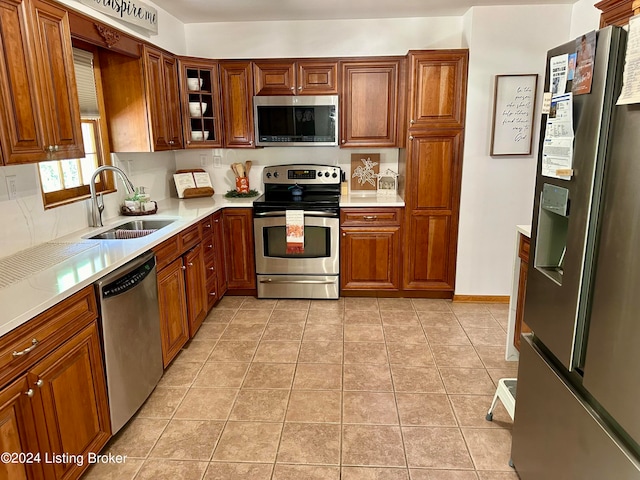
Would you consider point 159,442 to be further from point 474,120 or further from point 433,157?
point 474,120

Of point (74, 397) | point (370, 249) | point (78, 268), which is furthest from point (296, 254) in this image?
point (74, 397)

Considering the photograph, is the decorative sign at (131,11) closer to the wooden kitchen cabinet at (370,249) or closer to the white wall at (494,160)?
the wooden kitchen cabinet at (370,249)

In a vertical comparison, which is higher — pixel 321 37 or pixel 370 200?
pixel 321 37

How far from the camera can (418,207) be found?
3814 millimetres

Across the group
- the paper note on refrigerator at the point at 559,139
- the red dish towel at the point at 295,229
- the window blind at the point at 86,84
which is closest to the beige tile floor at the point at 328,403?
the red dish towel at the point at 295,229

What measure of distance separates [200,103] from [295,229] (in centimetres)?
138

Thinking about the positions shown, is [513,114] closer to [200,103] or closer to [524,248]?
[524,248]

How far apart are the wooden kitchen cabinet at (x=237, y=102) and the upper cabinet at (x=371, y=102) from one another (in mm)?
826

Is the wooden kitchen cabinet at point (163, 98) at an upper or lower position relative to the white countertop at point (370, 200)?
upper

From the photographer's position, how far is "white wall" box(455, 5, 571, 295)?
348cm

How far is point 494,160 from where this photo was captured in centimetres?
368

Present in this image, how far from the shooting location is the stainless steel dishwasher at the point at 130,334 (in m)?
2.05

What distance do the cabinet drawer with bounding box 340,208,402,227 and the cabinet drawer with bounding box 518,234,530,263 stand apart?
137cm

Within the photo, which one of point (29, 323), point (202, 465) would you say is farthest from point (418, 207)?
point (29, 323)
